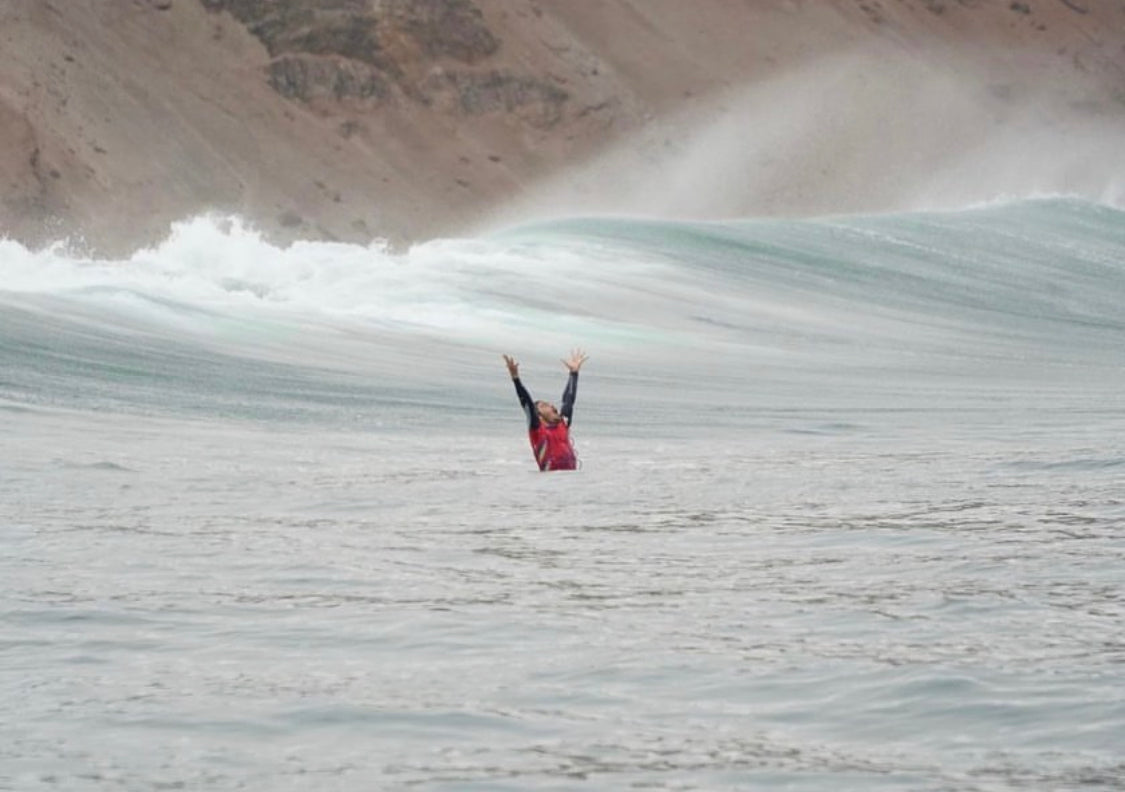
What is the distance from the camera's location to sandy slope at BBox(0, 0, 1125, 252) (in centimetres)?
4406

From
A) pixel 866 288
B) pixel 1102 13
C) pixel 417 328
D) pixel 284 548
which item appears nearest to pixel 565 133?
pixel 1102 13

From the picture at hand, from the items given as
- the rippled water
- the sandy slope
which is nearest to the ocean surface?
the rippled water

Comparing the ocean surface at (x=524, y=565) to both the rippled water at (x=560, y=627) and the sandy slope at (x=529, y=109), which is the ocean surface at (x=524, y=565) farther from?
the sandy slope at (x=529, y=109)

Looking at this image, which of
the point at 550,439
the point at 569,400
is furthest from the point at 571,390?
the point at 550,439

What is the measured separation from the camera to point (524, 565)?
27.1 ft

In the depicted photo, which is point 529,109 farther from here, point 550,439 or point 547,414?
point 550,439

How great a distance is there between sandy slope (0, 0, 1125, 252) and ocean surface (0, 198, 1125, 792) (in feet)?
77.4

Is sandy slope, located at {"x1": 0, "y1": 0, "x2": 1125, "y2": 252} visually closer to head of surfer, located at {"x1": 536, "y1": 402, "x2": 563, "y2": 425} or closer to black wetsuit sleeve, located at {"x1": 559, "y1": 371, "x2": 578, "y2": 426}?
black wetsuit sleeve, located at {"x1": 559, "y1": 371, "x2": 578, "y2": 426}

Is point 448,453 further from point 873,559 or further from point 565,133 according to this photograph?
point 565,133

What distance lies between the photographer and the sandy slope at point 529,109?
44062mm

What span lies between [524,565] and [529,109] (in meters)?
46.0

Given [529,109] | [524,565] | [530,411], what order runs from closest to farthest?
[524,565] → [530,411] → [529,109]

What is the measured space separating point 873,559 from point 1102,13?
203ft

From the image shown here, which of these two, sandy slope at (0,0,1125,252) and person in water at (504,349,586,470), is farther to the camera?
sandy slope at (0,0,1125,252)
